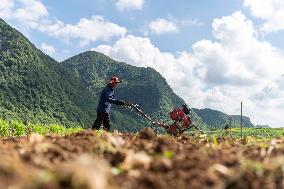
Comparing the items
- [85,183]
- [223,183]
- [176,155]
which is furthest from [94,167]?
[176,155]

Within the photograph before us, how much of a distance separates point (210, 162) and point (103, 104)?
1530 cm

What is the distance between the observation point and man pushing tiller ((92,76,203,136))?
19453 mm

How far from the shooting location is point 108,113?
19.6 meters

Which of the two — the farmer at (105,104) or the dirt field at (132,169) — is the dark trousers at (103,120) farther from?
the dirt field at (132,169)

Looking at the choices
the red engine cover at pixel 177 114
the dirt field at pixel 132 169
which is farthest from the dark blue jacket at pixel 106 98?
the dirt field at pixel 132 169

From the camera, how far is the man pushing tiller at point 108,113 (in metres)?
19.5

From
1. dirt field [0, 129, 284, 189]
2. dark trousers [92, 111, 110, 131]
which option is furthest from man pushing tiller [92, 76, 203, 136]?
dirt field [0, 129, 284, 189]

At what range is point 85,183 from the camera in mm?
2842

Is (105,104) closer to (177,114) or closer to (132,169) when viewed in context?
(177,114)

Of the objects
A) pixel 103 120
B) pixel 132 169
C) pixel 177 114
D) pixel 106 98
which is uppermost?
pixel 106 98

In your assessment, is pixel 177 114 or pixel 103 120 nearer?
pixel 103 120

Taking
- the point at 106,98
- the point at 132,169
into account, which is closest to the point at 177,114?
the point at 106,98

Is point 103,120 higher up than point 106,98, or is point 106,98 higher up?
point 106,98

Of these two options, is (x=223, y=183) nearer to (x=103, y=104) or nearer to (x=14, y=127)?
(x=103, y=104)
